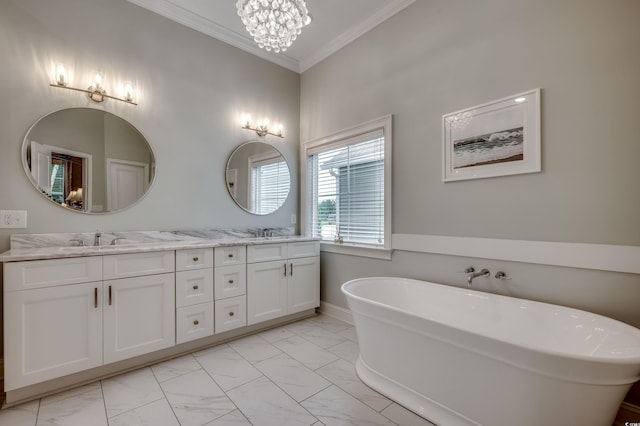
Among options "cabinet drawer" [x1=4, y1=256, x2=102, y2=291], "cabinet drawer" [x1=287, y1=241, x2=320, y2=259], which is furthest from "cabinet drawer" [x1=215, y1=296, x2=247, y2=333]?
"cabinet drawer" [x1=4, y1=256, x2=102, y2=291]

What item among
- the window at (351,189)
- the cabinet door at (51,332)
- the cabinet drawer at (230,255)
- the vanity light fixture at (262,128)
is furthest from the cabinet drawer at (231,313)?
the vanity light fixture at (262,128)

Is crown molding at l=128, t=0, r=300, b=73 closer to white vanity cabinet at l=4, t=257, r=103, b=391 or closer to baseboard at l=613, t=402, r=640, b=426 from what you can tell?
white vanity cabinet at l=4, t=257, r=103, b=391

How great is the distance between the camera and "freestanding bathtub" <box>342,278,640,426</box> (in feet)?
3.91

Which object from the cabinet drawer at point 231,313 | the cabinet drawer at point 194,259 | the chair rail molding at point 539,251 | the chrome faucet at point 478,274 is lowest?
the cabinet drawer at point 231,313

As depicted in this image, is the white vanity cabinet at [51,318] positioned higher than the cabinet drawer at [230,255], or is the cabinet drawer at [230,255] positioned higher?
the cabinet drawer at [230,255]

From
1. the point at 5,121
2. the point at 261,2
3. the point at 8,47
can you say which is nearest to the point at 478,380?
the point at 261,2

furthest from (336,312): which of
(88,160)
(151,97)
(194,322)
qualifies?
(151,97)

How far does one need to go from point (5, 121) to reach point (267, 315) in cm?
256

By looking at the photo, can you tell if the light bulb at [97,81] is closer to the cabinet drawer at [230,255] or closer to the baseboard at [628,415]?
the cabinet drawer at [230,255]

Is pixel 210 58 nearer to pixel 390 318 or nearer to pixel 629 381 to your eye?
pixel 390 318

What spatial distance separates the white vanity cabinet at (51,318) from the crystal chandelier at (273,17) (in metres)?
1.94

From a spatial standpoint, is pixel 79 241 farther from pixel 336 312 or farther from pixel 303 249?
pixel 336 312

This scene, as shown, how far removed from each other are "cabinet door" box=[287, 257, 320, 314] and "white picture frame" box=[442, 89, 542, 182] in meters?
1.70

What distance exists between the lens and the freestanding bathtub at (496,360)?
1.19 meters
